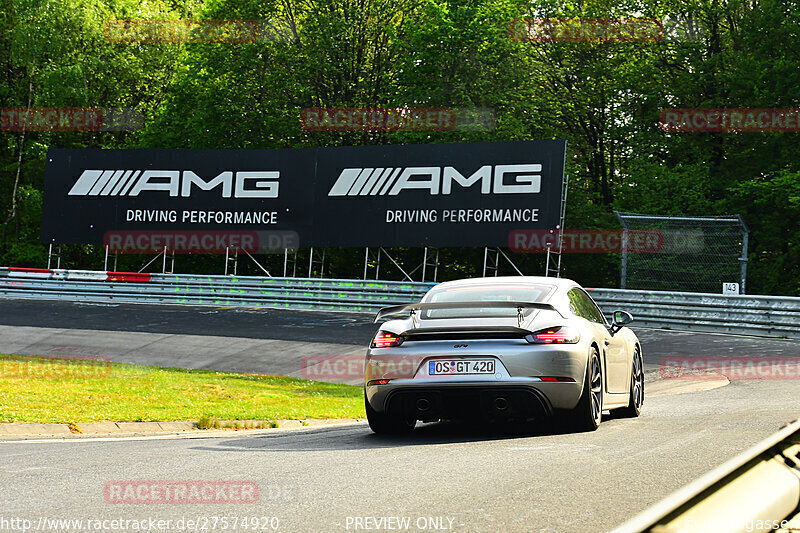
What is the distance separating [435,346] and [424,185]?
22.2 meters

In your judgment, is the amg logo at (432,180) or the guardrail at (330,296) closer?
the guardrail at (330,296)

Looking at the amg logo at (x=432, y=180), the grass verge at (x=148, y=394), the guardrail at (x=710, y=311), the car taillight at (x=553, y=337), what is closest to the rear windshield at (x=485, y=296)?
the car taillight at (x=553, y=337)

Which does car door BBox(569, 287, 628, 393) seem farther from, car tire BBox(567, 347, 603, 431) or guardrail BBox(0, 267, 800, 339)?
guardrail BBox(0, 267, 800, 339)

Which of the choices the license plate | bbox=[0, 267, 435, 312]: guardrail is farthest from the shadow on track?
bbox=[0, 267, 435, 312]: guardrail

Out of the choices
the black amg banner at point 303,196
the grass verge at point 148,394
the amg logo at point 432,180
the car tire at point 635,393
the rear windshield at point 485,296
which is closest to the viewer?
the rear windshield at point 485,296

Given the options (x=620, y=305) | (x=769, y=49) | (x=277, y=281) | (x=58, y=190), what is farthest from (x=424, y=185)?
(x=769, y=49)

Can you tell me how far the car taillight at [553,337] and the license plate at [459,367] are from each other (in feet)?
1.33

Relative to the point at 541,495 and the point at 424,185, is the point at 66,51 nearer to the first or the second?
the point at 424,185

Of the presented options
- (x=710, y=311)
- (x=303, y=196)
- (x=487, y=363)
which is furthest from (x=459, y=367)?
(x=303, y=196)

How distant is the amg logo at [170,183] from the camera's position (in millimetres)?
32219

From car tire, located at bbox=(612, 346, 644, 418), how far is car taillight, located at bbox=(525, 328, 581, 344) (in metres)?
2.33

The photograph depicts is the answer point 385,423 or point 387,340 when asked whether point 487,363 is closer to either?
point 387,340

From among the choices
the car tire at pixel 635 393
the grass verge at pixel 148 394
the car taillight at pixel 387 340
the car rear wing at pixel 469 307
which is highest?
the car rear wing at pixel 469 307

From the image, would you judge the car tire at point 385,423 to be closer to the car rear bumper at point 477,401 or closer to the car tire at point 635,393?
the car rear bumper at point 477,401
